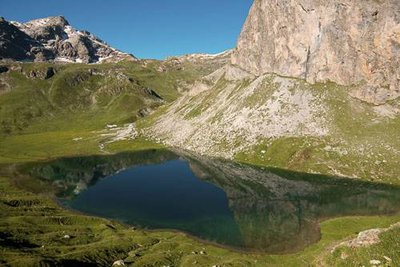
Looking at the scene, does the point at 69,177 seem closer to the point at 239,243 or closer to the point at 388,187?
the point at 239,243

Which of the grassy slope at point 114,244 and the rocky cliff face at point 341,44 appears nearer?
the grassy slope at point 114,244

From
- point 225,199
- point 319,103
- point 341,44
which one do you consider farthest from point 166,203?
point 341,44

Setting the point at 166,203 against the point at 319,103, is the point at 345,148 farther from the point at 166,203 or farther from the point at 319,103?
the point at 166,203

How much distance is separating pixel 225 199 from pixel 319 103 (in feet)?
223

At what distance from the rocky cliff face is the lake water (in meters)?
54.9

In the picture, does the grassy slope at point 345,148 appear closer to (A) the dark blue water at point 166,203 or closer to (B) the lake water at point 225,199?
(B) the lake water at point 225,199

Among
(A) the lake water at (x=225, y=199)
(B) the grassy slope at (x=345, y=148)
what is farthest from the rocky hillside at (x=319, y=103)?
(A) the lake water at (x=225, y=199)

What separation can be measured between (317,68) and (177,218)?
105 m

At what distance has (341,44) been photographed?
159m

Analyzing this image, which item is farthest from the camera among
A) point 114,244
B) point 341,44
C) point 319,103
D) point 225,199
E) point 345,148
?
point 341,44

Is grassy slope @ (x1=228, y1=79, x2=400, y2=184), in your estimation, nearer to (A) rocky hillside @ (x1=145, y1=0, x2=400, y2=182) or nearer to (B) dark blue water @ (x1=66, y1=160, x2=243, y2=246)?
(A) rocky hillside @ (x1=145, y1=0, x2=400, y2=182)

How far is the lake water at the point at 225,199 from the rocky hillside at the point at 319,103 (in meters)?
11.4

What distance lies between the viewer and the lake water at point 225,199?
73.8 meters

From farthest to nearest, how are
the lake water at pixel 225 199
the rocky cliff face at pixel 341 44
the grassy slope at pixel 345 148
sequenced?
the rocky cliff face at pixel 341 44
the grassy slope at pixel 345 148
the lake water at pixel 225 199
